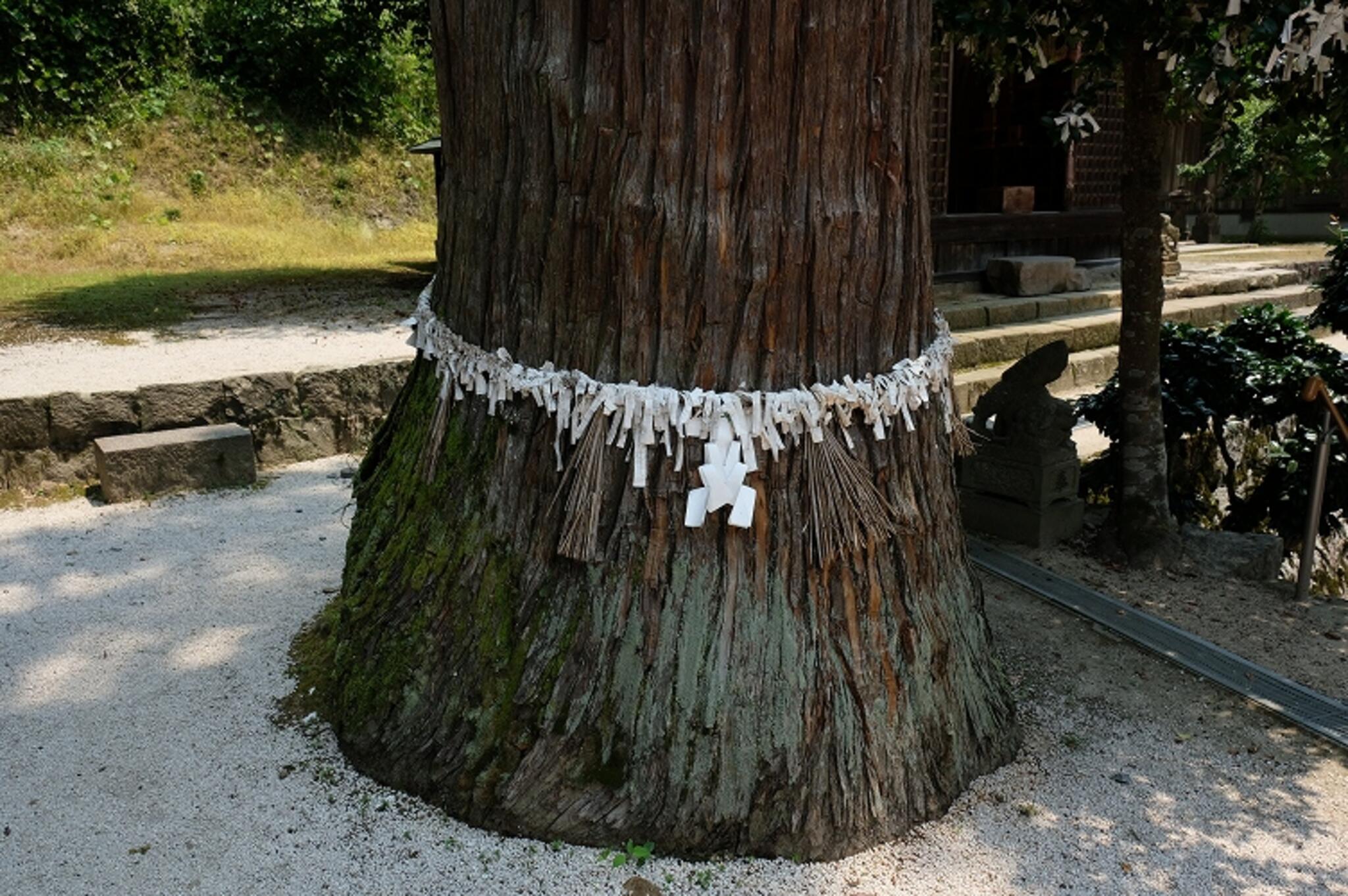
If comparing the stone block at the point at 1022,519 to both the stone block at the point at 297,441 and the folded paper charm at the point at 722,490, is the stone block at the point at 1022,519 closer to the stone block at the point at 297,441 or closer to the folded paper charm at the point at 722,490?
the folded paper charm at the point at 722,490

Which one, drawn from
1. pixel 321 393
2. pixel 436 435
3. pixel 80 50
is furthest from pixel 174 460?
pixel 80 50

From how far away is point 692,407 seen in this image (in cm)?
221

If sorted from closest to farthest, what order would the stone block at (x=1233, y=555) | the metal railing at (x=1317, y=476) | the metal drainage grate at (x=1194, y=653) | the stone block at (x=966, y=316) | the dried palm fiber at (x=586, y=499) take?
the dried palm fiber at (x=586, y=499) → the metal drainage grate at (x=1194, y=653) → the metal railing at (x=1317, y=476) → the stone block at (x=1233, y=555) → the stone block at (x=966, y=316)

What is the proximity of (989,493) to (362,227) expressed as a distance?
28.4ft

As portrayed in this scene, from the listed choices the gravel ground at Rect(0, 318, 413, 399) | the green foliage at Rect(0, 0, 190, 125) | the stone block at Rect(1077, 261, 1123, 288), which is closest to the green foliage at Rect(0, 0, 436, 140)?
the green foliage at Rect(0, 0, 190, 125)

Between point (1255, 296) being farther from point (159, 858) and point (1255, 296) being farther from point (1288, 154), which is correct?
point (159, 858)

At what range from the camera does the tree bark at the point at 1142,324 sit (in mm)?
4105

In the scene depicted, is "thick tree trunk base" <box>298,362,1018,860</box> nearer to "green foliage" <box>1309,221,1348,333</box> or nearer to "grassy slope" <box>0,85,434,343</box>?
"green foliage" <box>1309,221,1348,333</box>

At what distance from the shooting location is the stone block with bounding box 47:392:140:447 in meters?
4.82

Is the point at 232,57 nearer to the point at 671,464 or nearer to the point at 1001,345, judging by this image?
the point at 1001,345

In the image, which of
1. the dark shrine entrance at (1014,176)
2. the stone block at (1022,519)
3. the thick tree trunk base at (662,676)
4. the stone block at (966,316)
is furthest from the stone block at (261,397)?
the dark shrine entrance at (1014,176)

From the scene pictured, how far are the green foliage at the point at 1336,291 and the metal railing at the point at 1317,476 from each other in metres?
1.68

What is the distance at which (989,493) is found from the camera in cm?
473

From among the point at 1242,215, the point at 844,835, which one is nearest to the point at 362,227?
the point at 844,835
